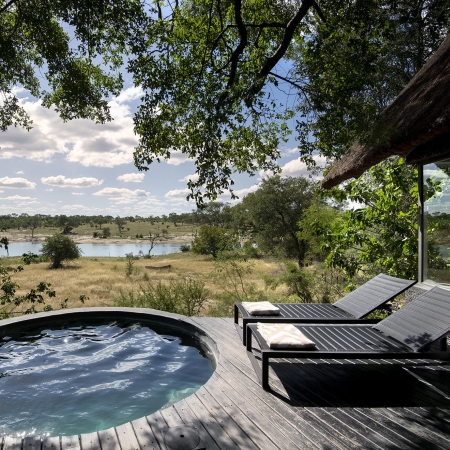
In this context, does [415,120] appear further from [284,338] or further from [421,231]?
[284,338]

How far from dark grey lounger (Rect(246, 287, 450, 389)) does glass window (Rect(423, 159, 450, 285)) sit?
30.1 inches

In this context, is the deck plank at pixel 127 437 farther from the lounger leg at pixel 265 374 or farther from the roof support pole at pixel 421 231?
the roof support pole at pixel 421 231

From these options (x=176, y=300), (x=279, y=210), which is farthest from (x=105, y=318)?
(x=279, y=210)

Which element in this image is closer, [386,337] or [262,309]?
[386,337]

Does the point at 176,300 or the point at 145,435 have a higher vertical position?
the point at 145,435

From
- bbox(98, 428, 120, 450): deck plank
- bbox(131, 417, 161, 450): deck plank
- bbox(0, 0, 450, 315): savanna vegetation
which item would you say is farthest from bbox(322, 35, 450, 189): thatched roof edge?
bbox(98, 428, 120, 450): deck plank

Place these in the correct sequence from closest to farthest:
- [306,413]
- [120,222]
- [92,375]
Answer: [306,413]
[92,375]
[120,222]

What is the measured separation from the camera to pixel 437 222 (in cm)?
467

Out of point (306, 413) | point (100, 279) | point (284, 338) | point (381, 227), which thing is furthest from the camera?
point (100, 279)

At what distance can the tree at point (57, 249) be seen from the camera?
22312 millimetres

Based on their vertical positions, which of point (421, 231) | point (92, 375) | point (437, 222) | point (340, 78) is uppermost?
point (340, 78)

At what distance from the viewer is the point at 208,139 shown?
177 inches

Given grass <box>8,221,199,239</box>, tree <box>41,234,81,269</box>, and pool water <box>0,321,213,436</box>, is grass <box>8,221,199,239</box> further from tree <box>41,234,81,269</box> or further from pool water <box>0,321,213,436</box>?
pool water <box>0,321,213,436</box>

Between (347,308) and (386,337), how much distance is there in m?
1.12
